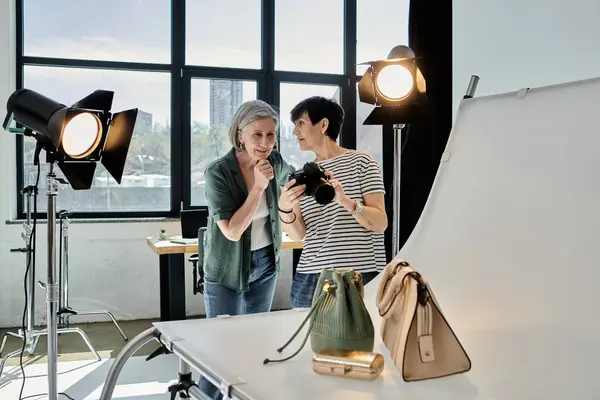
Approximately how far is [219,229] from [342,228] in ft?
1.20

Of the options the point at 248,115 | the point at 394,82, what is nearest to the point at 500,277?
the point at 394,82

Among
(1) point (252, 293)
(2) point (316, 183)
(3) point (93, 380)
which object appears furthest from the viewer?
(3) point (93, 380)

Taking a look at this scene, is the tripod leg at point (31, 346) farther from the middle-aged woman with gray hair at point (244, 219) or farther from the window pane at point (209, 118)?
the middle-aged woman with gray hair at point (244, 219)

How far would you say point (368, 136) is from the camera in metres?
4.78

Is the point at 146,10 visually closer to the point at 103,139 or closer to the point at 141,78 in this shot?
the point at 141,78

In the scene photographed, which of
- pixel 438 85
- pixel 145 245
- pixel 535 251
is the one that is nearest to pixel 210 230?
pixel 535 251

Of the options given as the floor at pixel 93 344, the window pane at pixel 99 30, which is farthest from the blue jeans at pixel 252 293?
the window pane at pixel 99 30

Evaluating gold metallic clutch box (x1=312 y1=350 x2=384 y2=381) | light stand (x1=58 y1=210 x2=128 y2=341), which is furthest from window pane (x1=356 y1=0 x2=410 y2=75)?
gold metallic clutch box (x1=312 y1=350 x2=384 y2=381)

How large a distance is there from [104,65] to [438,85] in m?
2.40

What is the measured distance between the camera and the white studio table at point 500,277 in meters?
0.84

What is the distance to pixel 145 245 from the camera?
14.2ft

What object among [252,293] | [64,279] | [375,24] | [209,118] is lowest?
[64,279]

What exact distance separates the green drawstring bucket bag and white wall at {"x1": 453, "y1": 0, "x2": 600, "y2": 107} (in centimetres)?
153

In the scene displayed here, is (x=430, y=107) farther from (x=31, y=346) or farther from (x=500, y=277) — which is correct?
(x=31, y=346)
